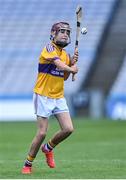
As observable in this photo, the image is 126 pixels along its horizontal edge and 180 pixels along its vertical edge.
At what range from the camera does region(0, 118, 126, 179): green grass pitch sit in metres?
10.8

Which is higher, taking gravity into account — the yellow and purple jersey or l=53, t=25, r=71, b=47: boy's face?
l=53, t=25, r=71, b=47: boy's face

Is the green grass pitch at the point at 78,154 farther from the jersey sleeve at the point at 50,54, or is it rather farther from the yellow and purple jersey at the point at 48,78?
the jersey sleeve at the point at 50,54

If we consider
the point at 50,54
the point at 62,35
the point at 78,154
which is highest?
the point at 62,35

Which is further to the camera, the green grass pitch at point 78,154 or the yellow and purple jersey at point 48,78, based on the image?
the yellow and purple jersey at point 48,78

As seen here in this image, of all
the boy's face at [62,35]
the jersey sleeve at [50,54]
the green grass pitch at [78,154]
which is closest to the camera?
the green grass pitch at [78,154]

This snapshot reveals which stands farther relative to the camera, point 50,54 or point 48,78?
point 48,78

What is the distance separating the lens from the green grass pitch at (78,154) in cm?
1077

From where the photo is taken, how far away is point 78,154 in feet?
50.3

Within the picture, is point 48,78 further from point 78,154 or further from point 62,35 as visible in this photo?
point 78,154

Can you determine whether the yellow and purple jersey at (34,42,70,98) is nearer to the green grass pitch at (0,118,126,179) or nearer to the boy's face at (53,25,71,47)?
the boy's face at (53,25,71,47)

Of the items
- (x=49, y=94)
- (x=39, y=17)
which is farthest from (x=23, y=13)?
(x=49, y=94)

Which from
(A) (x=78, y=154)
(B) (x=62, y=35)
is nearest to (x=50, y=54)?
(B) (x=62, y=35)

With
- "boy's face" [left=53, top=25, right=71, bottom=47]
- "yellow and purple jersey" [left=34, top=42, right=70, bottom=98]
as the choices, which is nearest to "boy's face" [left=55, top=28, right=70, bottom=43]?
"boy's face" [left=53, top=25, right=71, bottom=47]

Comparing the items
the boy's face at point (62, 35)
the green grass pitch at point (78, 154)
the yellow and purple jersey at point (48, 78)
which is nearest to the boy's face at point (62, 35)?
the boy's face at point (62, 35)
